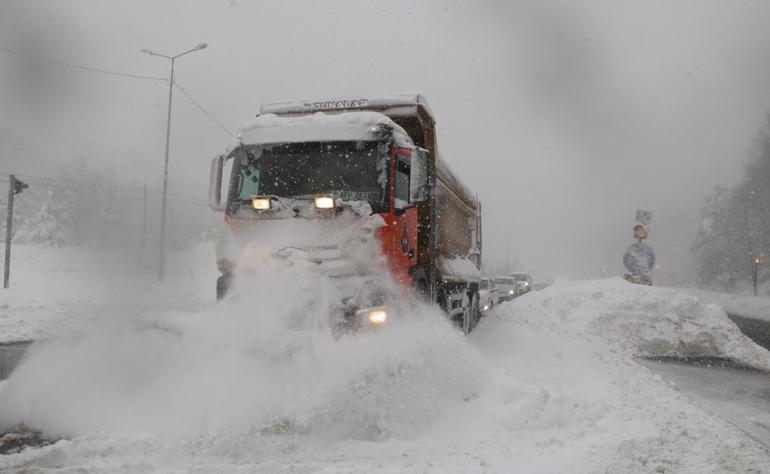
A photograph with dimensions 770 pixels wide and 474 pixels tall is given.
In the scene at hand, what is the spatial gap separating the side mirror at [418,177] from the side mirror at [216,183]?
2631 mm

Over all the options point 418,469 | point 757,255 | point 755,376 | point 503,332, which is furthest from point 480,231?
point 757,255

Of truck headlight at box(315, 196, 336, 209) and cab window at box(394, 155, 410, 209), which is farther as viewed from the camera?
cab window at box(394, 155, 410, 209)

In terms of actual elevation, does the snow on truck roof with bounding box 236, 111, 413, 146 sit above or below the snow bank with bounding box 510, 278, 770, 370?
above

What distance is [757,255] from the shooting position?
47.8 meters

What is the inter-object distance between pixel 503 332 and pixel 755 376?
486 centimetres

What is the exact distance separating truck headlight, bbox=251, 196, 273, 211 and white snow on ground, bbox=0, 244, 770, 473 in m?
1.12

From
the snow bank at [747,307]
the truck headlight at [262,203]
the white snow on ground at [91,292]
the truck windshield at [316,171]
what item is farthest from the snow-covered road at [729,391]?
the snow bank at [747,307]

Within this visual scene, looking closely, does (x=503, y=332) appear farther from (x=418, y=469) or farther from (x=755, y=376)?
(x=418, y=469)

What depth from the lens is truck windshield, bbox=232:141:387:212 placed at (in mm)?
7074

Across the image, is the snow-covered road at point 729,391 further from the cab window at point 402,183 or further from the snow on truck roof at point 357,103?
the snow on truck roof at point 357,103

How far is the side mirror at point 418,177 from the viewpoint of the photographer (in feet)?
23.4

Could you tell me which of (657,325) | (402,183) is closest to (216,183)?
(402,183)

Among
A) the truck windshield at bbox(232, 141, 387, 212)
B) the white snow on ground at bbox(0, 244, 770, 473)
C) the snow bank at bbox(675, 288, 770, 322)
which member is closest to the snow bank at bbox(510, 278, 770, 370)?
the white snow on ground at bbox(0, 244, 770, 473)

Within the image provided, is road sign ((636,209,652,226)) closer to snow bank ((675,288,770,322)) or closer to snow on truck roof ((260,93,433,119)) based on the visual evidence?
snow on truck roof ((260,93,433,119))
